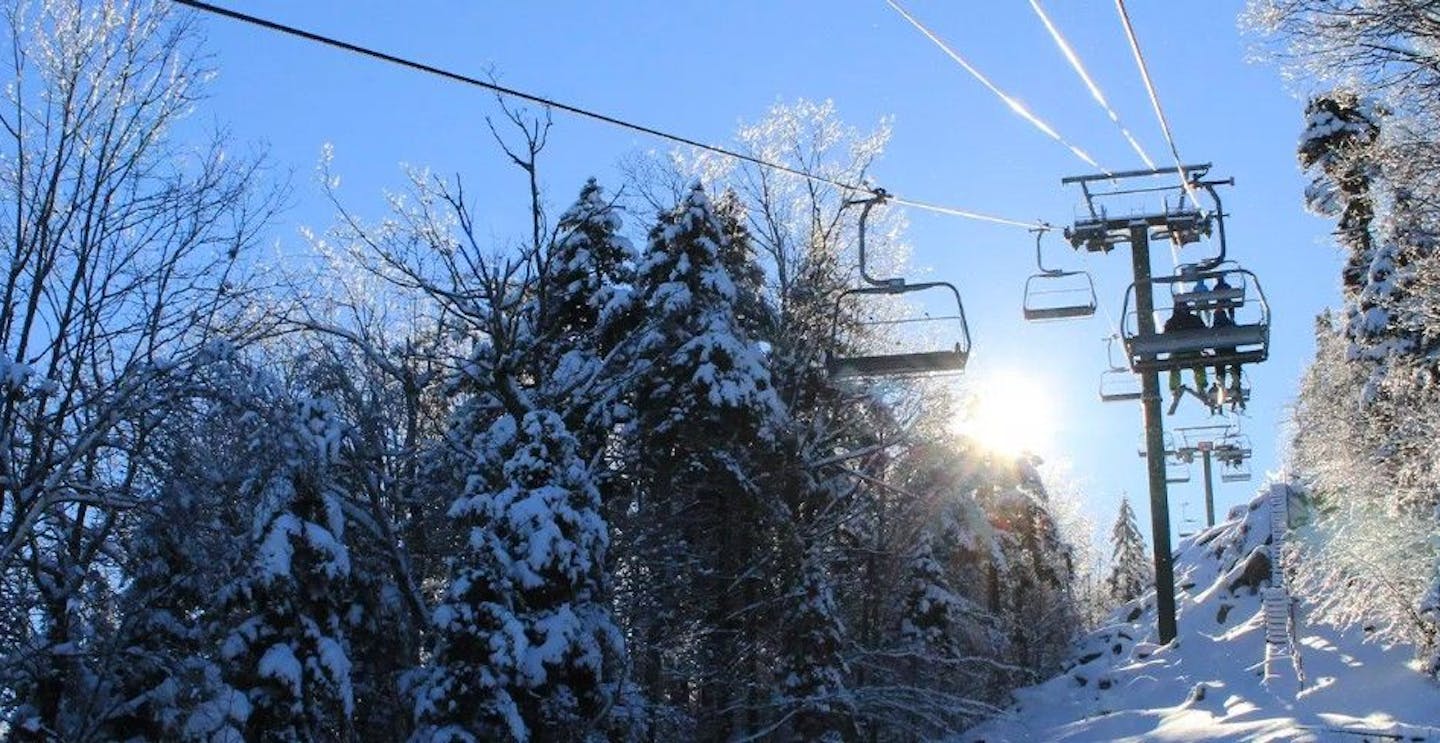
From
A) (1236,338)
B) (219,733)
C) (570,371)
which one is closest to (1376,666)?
(1236,338)

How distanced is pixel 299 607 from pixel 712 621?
8.75 meters

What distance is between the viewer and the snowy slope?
69.2ft

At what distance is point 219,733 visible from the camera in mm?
13273

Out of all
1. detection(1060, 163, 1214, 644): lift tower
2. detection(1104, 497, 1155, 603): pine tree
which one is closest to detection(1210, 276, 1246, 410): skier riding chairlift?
detection(1060, 163, 1214, 644): lift tower

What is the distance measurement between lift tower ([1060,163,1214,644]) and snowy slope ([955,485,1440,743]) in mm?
1874

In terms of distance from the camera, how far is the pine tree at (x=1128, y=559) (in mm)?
70188

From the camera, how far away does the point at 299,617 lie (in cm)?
1545

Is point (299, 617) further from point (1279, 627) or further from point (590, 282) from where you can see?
point (1279, 627)

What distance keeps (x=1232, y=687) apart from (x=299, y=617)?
17.4 metres

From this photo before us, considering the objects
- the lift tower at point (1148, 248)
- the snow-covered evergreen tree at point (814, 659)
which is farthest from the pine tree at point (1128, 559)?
the snow-covered evergreen tree at point (814, 659)

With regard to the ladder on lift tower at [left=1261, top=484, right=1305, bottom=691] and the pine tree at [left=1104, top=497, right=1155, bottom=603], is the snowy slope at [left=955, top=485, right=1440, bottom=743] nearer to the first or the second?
the ladder on lift tower at [left=1261, top=484, right=1305, bottom=691]

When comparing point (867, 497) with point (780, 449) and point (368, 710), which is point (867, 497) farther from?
point (368, 710)

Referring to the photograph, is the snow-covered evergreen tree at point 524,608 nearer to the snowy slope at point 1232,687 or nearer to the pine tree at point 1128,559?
the snowy slope at point 1232,687

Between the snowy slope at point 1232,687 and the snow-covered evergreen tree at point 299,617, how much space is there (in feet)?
37.7
